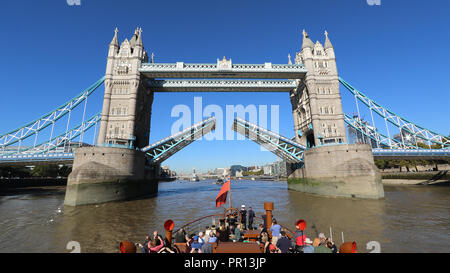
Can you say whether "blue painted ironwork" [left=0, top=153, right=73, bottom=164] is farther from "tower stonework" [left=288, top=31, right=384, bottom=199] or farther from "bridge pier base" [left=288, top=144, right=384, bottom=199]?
"tower stonework" [left=288, top=31, right=384, bottom=199]

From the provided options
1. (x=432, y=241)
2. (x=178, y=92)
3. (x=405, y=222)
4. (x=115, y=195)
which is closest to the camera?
(x=432, y=241)

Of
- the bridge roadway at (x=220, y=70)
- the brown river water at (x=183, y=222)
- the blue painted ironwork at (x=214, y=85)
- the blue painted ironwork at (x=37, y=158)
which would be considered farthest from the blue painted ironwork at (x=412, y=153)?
the blue painted ironwork at (x=37, y=158)

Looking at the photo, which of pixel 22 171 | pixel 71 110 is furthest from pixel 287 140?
pixel 22 171

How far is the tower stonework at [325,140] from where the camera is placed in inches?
949

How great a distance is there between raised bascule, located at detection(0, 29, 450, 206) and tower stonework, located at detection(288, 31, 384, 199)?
11 cm

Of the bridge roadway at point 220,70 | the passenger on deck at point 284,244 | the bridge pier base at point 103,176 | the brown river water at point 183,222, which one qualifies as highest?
the bridge roadway at point 220,70

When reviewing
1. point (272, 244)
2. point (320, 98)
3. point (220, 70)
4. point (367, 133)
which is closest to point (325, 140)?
point (320, 98)

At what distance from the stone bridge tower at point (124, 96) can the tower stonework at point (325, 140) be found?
2684cm

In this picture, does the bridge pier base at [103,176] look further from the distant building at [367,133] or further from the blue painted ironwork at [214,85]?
the distant building at [367,133]

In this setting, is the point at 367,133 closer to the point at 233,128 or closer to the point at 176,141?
the point at 233,128

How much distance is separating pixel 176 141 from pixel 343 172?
2473 centimetres

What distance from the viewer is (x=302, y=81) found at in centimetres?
3609
